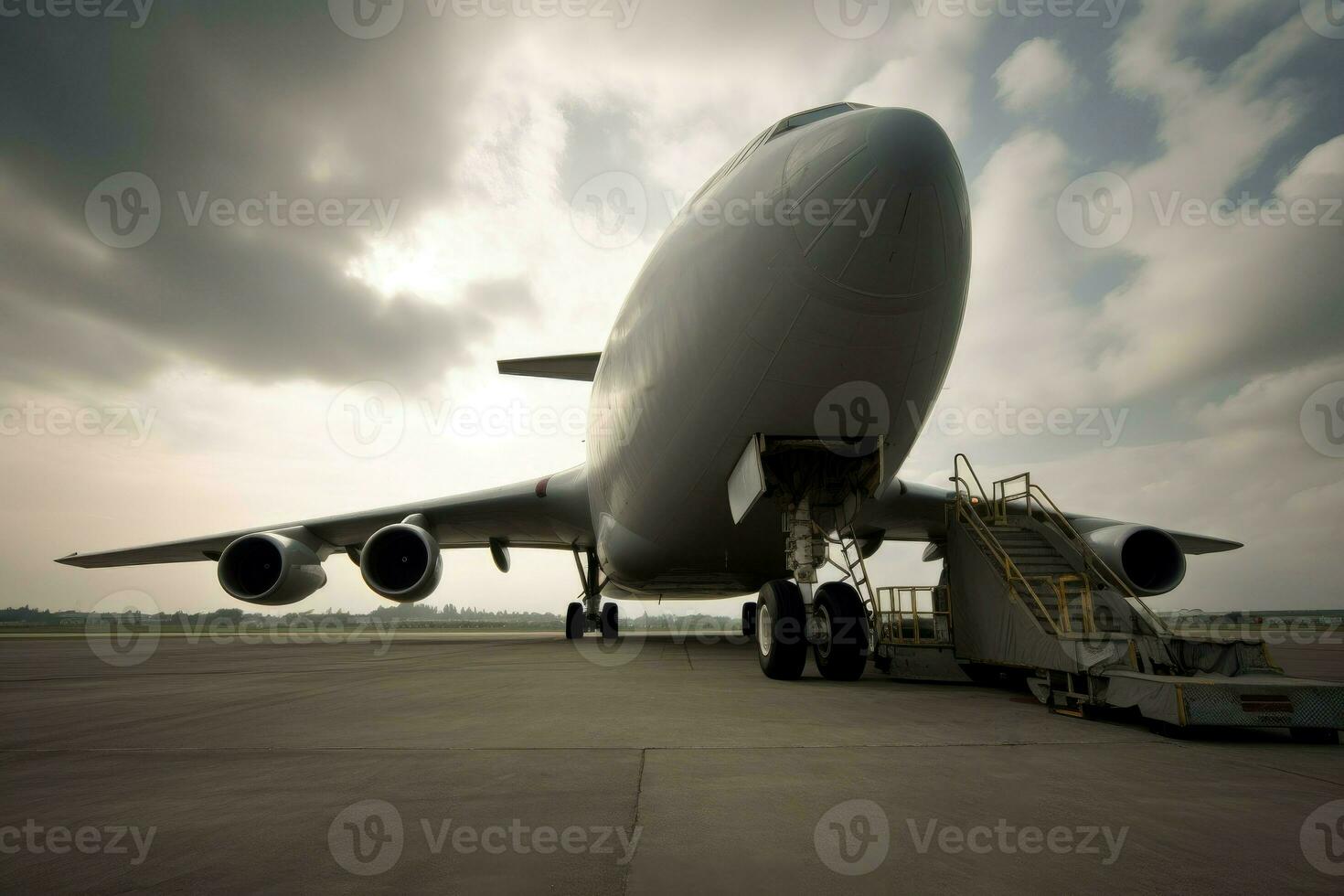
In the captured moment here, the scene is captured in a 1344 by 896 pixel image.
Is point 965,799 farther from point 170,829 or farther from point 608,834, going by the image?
point 170,829

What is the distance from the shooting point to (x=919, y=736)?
12.2ft

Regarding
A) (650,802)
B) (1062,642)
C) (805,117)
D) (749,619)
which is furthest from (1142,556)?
(749,619)

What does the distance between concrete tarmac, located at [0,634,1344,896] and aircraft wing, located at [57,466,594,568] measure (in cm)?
828

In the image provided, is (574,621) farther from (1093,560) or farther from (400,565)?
(1093,560)

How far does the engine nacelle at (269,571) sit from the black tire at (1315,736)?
1345 centimetres

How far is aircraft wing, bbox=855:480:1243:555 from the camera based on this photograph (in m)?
10.3

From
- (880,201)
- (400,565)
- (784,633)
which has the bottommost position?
(784,633)

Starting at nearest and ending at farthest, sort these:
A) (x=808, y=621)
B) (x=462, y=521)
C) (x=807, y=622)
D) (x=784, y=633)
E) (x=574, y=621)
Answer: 1. (x=784, y=633)
2. (x=807, y=622)
3. (x=808, y=621)
4. (x=462, y=521)
5. (x=574, y=621)

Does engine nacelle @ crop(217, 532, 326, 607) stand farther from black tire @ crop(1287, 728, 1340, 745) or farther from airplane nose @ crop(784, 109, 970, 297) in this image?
black tire @ crop(1287, 728, 1340, 745)

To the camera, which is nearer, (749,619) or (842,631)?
(842,631)

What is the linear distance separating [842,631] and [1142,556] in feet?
17.6

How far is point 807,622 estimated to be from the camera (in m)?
6.66

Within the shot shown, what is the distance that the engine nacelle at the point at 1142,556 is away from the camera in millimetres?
8406

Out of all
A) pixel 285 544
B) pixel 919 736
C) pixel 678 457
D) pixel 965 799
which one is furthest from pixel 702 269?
pixel 285 544
